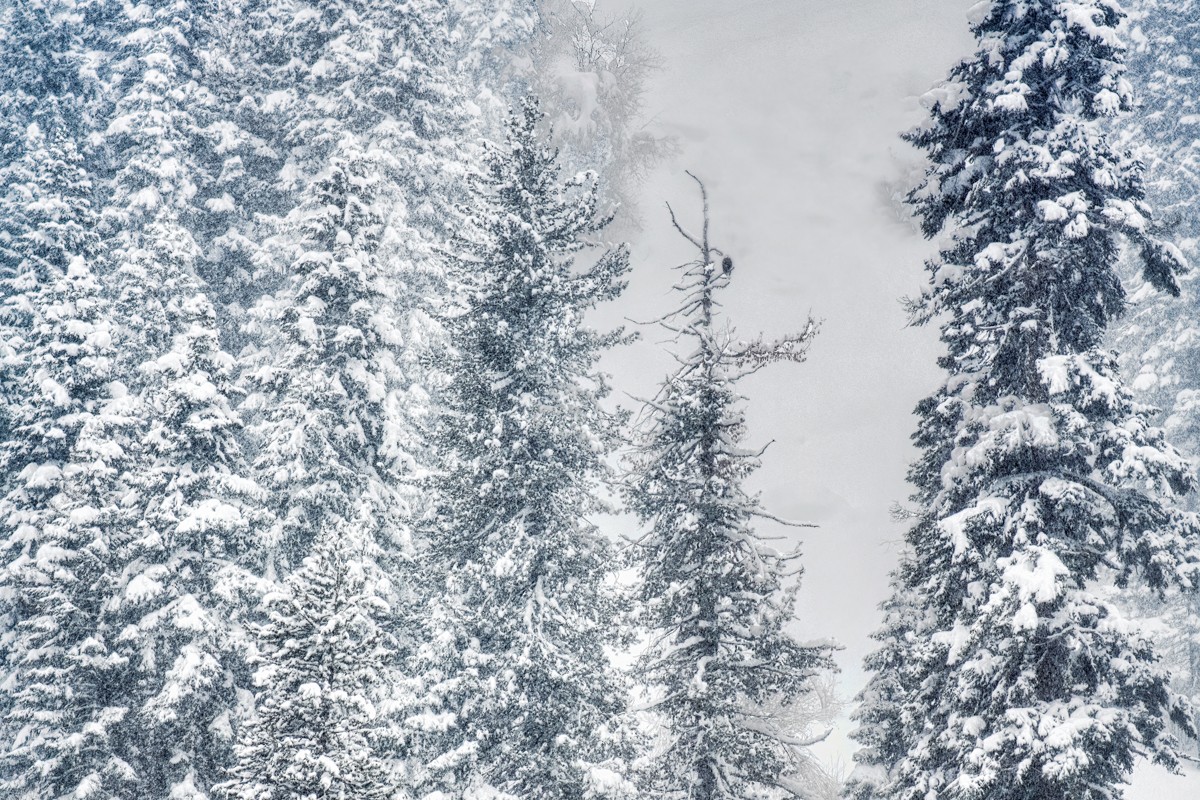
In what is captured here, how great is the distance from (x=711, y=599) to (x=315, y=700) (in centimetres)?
668

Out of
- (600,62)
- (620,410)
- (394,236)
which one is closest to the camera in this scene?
(620,410)

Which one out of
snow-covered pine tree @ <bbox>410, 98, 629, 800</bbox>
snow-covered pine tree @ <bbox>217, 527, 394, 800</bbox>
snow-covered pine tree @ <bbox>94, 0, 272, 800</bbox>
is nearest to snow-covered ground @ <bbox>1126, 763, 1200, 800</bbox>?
snow-covered pine tree @ <bbox>410, 98, 629, 800</bbox>

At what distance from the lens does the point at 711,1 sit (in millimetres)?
46156

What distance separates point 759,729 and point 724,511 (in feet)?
10.7

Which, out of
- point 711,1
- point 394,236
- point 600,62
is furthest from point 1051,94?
point 711,1

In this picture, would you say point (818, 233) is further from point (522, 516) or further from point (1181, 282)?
point (522, 516)

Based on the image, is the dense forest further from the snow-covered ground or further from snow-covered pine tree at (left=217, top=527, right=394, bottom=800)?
the snow-covered ground

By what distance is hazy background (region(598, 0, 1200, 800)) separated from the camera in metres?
39.1

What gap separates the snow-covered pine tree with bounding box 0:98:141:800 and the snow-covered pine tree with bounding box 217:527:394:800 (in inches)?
403

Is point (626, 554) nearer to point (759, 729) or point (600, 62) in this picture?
point (759, 729)

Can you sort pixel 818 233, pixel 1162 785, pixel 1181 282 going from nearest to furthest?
1. pixel 1162 785
2. pixel 1181 282
3. pixel 818 233

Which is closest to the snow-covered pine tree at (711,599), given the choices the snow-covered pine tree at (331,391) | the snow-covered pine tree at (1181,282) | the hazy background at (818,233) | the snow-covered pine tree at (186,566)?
the snow-covered pine tree at (331,391)

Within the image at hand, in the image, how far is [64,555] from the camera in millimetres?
15070

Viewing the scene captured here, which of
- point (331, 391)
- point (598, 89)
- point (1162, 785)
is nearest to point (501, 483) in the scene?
point (331, 391)
